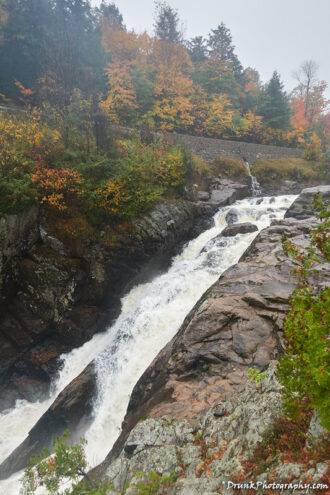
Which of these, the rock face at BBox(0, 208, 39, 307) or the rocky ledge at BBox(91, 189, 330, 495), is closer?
the rocky ledge at BBox(91, 189, 330, 495)

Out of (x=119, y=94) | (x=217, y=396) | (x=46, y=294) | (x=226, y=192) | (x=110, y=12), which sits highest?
(x=110, y=12)

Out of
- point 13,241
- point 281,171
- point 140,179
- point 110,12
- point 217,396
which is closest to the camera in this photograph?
point 217,396

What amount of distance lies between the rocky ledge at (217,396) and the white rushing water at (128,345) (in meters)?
1.39

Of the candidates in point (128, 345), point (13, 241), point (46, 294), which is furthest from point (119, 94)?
point (128, 345)

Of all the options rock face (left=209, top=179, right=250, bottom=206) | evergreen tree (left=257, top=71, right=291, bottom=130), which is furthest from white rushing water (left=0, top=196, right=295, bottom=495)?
evergreen tree (left=257, top=71, right=291, bottom=130)

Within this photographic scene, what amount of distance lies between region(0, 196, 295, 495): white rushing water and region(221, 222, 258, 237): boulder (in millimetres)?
489

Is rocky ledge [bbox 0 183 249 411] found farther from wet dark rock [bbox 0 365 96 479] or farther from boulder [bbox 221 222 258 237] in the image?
boulder [bbox 221 222 258 237]

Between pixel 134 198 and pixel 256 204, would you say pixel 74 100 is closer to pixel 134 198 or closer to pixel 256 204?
pixel 134 198

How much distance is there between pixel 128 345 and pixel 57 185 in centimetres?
784

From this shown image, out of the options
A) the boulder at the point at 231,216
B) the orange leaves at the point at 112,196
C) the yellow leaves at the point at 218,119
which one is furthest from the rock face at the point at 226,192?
the yellow leaves at the point at 218,119

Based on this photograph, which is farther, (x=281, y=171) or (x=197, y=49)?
(x=197, y=49)

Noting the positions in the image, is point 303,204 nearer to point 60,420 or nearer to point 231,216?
point 231,216

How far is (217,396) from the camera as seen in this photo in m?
8.23

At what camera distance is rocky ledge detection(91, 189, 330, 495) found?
18.8 feet
